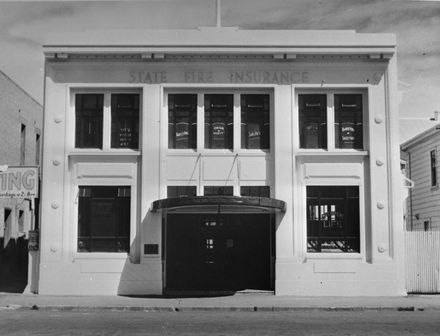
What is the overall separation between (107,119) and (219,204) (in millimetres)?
5355

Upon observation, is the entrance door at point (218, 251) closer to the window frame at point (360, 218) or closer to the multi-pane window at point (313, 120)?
the window frame at point (360, 218)

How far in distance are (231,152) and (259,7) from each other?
4887 millimetres

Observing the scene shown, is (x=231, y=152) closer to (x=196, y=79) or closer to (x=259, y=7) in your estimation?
(x=196, y=79)

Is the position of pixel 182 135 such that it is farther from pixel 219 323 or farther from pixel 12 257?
pixel 12 257

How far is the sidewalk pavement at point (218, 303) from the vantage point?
61.3 ft

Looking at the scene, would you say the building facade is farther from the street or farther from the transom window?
the street

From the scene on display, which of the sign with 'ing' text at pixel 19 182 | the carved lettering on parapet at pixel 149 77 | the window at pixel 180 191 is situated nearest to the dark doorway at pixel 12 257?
the sign with 'ing' text at pixel 19 182

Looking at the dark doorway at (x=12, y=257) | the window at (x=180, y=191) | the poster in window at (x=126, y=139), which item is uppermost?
the poster in window at (x=126, y=139)

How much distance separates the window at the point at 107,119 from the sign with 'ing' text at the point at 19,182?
72.7 inches

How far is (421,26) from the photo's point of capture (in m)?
22.1

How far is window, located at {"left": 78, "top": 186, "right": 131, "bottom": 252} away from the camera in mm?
22984

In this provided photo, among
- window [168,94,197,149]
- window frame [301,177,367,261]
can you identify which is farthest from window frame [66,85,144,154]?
window frame [301,177,367,261]

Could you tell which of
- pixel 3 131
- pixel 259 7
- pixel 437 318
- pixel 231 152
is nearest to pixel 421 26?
pixel 259 7

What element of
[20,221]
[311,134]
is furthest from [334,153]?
[20,221]
